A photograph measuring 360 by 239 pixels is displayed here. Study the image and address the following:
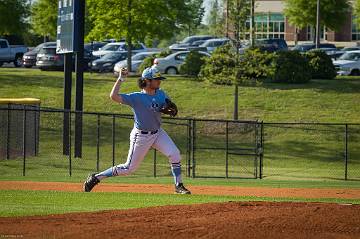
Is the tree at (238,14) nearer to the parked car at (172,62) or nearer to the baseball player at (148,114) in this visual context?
the parked car at (172,62)

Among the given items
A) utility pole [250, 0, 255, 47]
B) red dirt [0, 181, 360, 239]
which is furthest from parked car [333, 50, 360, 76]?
red dirt [0, 181, 360, 239]

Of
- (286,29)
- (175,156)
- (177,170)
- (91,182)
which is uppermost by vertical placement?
(286,29)

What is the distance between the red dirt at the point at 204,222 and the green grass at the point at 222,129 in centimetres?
1121

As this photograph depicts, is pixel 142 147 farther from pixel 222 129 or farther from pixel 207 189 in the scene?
pixel 222 129

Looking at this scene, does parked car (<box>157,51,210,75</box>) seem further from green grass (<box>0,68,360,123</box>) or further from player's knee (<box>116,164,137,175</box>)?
player's knee (<box>116,164,137,175</box>)

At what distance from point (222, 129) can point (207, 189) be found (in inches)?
634

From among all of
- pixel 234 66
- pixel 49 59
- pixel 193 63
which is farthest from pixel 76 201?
pixel 49 59

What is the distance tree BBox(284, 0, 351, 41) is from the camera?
6862cm

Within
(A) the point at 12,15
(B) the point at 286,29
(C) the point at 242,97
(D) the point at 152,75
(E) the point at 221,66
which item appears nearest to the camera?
(D) the point at 152,75

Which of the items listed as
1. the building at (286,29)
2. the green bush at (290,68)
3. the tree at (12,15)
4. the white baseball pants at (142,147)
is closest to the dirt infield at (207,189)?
the white baseball pants at (142,147)

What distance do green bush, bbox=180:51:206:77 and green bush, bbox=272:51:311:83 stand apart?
3.63 m

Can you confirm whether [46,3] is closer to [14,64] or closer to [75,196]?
[14,64]

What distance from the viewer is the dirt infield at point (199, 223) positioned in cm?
1095

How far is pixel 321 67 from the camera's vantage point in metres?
45.4
